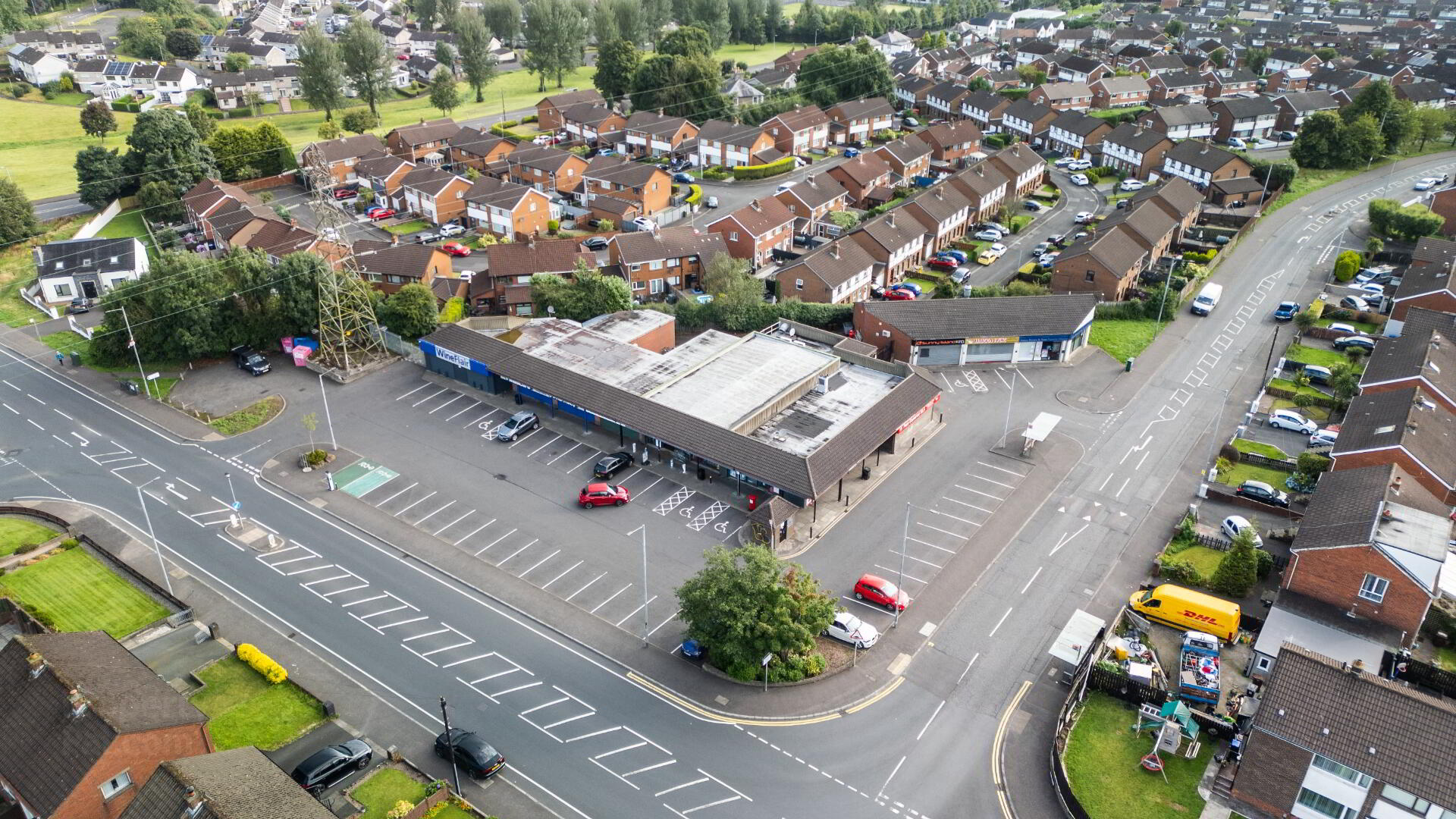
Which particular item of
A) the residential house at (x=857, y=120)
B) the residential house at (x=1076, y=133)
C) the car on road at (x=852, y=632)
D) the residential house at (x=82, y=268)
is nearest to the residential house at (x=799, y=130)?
the residential house at (x=857, y=120)

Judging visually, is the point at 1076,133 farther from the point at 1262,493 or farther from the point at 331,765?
the point at 331,765

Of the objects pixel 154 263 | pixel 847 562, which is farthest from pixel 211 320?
pixel 847 562

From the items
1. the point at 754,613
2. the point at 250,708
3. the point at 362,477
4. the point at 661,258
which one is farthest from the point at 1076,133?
the point at 250,708

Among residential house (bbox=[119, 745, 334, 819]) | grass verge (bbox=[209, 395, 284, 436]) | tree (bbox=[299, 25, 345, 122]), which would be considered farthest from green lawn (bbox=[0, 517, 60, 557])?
tree (bbox=[299, 25, 345, 122])

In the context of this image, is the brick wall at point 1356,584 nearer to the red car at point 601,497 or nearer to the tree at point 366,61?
the red car at point 601,497

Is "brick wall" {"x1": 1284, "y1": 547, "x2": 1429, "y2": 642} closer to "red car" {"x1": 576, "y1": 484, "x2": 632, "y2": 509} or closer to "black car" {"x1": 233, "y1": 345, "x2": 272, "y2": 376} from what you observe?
"red car" {"x1": 576, "y1": 484, "x2": 632, "y2": 509}
